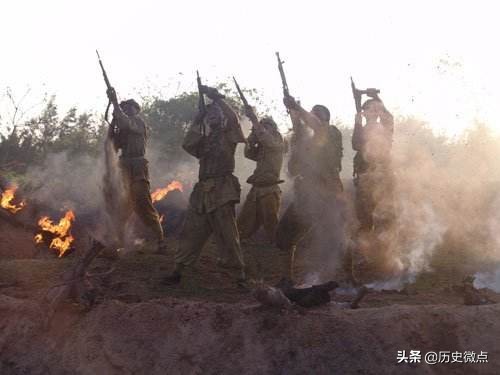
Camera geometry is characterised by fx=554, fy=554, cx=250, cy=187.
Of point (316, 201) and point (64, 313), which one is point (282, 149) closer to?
point (316, 201)

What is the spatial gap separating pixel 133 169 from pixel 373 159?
11.2 feet

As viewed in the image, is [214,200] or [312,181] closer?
[214,200]

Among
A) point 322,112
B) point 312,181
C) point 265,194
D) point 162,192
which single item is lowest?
point 265,194

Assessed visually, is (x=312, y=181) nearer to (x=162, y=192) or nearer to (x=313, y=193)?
(x=313, y=193)

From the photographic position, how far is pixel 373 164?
25.9ft

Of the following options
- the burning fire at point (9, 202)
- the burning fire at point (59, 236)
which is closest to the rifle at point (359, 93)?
the burning fire at point (59, 236)

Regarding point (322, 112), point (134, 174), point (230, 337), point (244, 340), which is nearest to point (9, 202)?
point (134, 174)

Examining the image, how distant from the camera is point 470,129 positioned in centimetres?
2183

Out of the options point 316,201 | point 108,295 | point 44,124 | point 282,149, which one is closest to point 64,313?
point 108,295

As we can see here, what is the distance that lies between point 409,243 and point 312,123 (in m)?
3.39

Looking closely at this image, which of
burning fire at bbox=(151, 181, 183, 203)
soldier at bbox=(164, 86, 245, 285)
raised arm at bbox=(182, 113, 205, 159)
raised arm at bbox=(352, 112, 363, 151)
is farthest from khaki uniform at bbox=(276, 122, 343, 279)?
burning fire at bbox=(151, 181, 183, 203)

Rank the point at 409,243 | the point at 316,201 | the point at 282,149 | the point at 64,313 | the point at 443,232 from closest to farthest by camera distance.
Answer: the point at 64,313 → the point at 316,201 → the point at 282,149 → the point at 409,243 → the point at 443,232

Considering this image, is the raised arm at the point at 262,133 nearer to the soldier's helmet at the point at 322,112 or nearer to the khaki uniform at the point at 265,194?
the khaki uniform at the point at 265,194

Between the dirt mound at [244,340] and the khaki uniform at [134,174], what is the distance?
2804 millimetres
